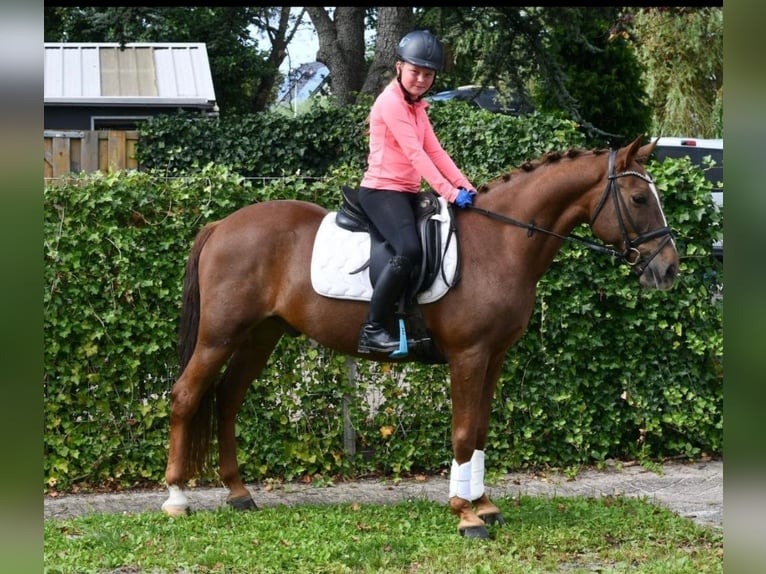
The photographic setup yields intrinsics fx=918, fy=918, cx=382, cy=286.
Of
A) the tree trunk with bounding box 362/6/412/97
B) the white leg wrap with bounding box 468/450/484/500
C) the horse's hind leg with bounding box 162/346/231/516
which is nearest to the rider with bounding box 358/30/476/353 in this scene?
the white leg wrap with bounding box 468/450/484/500

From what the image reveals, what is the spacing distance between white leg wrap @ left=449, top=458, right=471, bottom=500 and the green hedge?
67.4 inches

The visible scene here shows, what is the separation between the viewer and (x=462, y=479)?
18.2ft

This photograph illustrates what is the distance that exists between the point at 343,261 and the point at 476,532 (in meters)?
1.82

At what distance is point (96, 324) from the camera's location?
22.3ft

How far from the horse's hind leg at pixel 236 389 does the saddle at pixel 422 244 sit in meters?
1.02

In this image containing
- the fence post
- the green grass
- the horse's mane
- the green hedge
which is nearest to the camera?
the green grass

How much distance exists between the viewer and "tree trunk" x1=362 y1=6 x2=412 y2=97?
49.5 ft

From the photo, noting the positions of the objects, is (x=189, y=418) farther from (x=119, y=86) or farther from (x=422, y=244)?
(x=119, y=86)

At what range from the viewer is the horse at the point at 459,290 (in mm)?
5395

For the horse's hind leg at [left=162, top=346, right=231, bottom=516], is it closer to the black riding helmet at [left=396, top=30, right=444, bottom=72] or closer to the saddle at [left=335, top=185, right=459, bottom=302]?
the saddle at [left=335, top=185, right=459, bottom=302]

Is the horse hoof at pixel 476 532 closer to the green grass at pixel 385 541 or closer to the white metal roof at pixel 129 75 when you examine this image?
the green grass at pixel 385 541

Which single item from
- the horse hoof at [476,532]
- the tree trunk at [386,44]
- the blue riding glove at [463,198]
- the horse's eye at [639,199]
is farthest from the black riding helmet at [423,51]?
the tree trunk at [386,44]

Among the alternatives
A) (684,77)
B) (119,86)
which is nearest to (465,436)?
(119,86)
